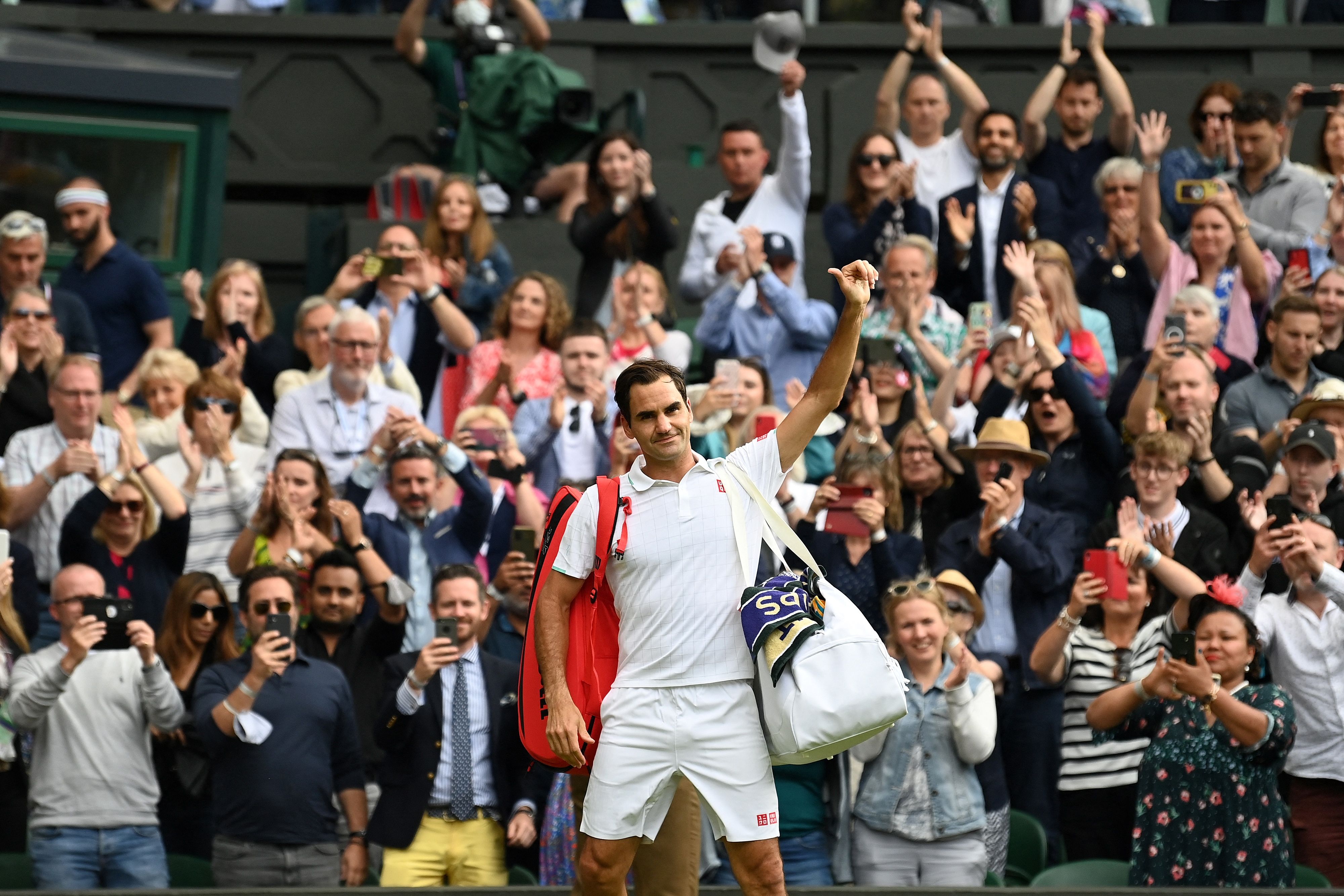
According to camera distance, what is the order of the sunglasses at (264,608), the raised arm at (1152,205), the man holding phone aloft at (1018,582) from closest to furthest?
the sunglasses at (264,608), the man holding phone aloft at (1018,582), the raised arm at (1152,205)

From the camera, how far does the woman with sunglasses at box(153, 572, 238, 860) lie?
8.47 m

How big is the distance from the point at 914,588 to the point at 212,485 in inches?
136

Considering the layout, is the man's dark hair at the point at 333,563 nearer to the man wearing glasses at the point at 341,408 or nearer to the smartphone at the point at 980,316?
the man wearing glasses at the point at 341,408

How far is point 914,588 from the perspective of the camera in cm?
797

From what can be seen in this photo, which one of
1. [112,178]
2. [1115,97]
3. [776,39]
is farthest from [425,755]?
[112,178]

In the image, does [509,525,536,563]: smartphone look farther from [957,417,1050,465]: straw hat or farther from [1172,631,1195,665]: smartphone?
[1172,631,1195,665]: smartphone

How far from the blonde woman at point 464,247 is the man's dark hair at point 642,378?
5.35 metres

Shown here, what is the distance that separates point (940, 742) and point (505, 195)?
602cm

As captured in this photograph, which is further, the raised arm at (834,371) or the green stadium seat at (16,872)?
the green stadium seat at (16,872)

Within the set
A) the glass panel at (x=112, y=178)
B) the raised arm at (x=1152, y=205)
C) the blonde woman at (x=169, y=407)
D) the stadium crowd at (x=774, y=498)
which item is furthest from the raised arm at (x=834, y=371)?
the glass panel at (x=112, y=178)

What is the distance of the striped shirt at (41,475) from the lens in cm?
930

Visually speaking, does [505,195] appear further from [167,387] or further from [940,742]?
[940,742]

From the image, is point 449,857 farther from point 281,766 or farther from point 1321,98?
point 1321,98

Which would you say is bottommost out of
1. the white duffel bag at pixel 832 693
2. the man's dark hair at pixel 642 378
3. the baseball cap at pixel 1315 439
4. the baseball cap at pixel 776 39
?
the white duffel bag at pixel 832 693
